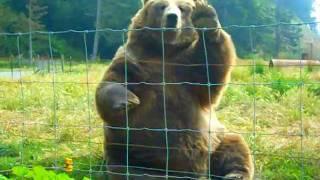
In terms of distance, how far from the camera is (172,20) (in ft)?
15.5

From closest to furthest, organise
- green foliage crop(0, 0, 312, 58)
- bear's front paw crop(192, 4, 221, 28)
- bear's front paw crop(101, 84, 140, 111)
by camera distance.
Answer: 1. bear's front paw crop(101, 84, 140, 111)
2. bear's front paw crop(192, 4, 221, 28)
3. green foliage crop(0, 0, 312, 58)

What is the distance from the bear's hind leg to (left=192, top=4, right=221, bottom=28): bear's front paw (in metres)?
0.86

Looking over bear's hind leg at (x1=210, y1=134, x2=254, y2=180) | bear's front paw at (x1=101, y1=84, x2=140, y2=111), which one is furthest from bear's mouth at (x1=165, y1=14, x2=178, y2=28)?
bear's hind leg at (x1=210, y1=134, x2=254, y2=180)

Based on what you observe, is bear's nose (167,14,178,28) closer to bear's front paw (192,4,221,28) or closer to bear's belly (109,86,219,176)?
bear's front paw (192,4,221,28)

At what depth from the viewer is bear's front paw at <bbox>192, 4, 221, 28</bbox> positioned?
4.79 meters

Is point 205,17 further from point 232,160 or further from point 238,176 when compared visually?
point 238,176

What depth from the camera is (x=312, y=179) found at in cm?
516

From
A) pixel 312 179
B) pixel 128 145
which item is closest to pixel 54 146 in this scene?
pixel 128 145

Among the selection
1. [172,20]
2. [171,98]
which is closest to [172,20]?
[172,20]

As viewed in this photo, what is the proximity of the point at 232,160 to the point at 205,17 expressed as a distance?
108 cm

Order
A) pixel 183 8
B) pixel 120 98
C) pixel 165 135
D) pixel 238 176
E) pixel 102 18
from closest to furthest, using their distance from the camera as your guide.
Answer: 1. pixel 120 98
2. pixel 165 135
3. pixel 238 176
4. pixel 183 8
5. pixel 102 18

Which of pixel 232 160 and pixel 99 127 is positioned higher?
pixel 99 127

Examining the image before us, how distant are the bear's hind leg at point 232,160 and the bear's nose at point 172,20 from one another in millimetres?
957

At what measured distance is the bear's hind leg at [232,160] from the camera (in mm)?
4832
